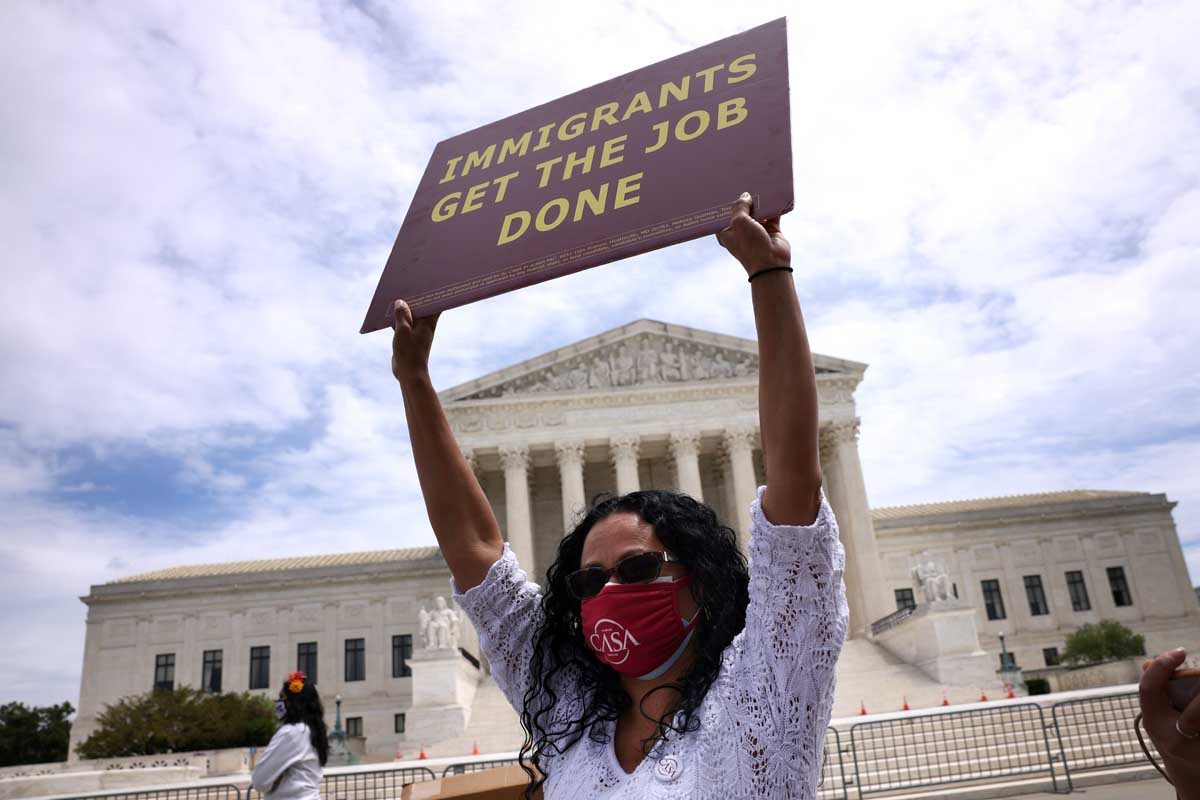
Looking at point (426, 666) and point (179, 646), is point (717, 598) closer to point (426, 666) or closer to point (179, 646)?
point (426, 666)

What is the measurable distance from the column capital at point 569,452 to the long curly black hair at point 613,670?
121 feet

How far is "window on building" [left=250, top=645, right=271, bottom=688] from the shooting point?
156 feet

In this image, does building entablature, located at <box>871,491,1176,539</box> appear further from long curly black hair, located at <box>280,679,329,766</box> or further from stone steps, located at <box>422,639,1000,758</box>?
long curly black hair, located at <box>280,679,329,766</box>

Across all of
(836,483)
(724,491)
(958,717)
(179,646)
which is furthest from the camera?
(179,646)

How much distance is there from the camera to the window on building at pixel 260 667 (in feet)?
156

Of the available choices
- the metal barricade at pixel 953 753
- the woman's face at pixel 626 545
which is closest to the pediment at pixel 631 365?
the metal barricade at pixel 953 753

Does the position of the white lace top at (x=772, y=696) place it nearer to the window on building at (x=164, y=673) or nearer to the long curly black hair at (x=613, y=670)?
the long curly black hair at (x=613, y=670)

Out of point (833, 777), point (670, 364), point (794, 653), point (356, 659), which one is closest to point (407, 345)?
point (794, 653)

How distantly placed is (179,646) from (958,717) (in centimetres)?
4517

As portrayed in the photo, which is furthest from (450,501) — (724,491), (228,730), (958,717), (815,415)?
(724,491)

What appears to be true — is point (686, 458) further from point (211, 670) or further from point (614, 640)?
point (614, 640)

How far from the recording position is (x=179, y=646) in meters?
48.3

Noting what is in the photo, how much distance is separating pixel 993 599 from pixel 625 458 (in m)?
24.8

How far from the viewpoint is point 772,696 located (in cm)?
209
